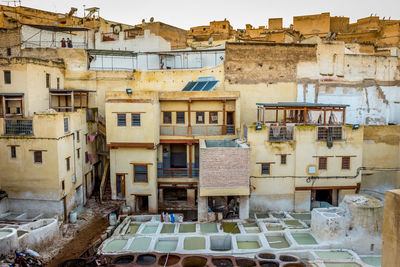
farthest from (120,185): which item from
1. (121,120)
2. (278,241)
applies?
(278,241)

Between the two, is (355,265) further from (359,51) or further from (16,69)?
(359,51)

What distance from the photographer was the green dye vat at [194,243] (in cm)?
1858

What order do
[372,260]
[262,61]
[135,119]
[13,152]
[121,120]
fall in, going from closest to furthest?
[372,260] < [13,152] < [135,119] < [121,120] < [262,61]

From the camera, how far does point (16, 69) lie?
23891 mm

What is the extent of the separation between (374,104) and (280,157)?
1504 cm

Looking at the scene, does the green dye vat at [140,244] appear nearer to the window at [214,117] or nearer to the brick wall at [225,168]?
the brick wall at [225,168]

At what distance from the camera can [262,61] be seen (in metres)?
30.5

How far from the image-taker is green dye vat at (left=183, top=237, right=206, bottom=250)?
18578 mm

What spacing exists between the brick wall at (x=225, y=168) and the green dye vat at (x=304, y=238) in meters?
4.29

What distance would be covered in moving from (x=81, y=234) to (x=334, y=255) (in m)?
15.2

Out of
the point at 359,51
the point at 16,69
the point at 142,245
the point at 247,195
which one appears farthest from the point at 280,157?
the point at 359,51

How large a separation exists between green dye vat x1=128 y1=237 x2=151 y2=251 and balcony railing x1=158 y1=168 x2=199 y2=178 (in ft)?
23.9

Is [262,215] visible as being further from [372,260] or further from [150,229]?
[150,229]

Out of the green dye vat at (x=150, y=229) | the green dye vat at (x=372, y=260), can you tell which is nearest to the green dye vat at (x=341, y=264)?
the green dye vat at (x=372, y=260)
